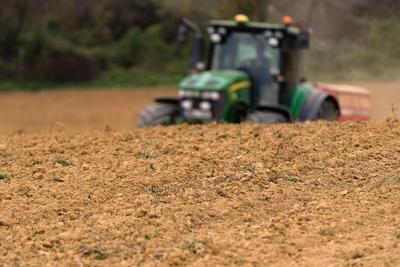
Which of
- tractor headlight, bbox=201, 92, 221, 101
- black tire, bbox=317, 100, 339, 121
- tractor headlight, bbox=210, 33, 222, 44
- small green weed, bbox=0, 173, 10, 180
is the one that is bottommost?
black tire, bbox=317, 100, 339, 121

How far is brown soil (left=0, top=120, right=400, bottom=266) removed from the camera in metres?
4.57

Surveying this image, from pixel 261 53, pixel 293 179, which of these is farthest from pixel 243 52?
pixel 293 179


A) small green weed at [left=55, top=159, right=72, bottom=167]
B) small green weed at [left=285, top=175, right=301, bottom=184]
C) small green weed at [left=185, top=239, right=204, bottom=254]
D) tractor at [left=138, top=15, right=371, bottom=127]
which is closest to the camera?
small green weed at [left=185, top=239, right=204, bottom=254]

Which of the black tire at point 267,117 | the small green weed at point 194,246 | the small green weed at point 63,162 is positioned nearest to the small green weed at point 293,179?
the small green weed at point 194,246

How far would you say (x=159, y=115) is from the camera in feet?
41.0

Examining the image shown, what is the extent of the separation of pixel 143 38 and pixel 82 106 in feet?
36.5

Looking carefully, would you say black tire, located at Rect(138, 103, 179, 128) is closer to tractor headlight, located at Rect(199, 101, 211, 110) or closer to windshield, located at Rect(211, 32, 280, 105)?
tractor headlight, located at Rect(199, 101, 211, 110)

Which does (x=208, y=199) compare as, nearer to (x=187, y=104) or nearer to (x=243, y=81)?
(x=187, y=104)

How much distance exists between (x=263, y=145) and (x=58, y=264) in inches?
110

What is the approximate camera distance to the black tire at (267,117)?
11516 millimetres

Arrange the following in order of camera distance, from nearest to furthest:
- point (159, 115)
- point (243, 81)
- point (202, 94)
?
point (202, 94) → point (243, 81) → point (159, 115)

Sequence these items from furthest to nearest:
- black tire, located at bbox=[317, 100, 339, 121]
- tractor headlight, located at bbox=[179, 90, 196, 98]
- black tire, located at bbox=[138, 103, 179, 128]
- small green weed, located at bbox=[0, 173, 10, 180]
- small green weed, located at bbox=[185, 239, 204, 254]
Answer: black tire, located at bbox=[317, 100, 339, 121] < black tire, located at bbox=[138, 103, 179, 128] < tractor headlight, located at bbox=[179, 90, 196, 98] < small green weed, located at bbox=[0, 173, 10, 180] < small green weed, located at bbox=[185, 239, 204, 254]

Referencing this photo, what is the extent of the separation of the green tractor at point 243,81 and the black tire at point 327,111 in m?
0.02

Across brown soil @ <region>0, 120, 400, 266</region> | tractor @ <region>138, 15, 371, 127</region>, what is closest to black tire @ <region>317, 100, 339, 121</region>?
tractor @ <region>138, 15, 371, 127</region>
